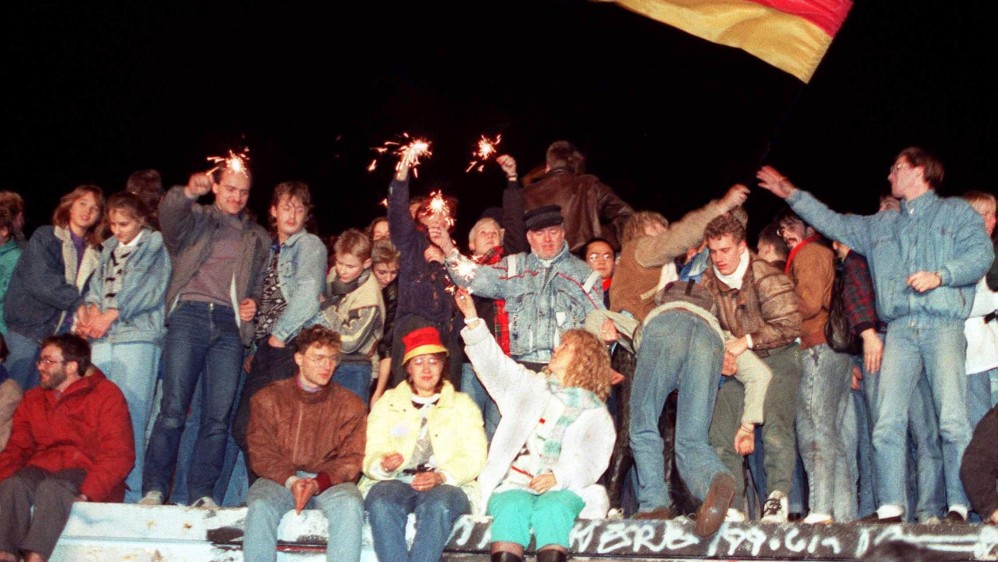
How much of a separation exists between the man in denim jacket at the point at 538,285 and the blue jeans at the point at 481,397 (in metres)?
0.41

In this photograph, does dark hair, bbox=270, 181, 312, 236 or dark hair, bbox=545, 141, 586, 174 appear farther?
dark hair, bbox=545, 141, 586, 174

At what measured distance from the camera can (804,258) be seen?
870 cm

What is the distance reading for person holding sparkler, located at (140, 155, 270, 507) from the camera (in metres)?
8.34

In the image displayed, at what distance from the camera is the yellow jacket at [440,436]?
7930 mm

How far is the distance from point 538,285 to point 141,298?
8.86ft

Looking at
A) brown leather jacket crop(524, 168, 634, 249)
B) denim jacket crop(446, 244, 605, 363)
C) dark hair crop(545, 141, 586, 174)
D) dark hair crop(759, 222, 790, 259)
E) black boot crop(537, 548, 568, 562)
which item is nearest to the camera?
black boot crop(537, 548, 568, 562)

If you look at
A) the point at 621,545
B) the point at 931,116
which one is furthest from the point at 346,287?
the point at 931,116

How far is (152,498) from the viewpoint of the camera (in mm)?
8195

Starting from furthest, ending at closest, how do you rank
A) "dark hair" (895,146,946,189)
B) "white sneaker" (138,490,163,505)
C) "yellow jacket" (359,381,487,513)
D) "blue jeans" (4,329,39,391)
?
"blue jeans" (4,329,39,391) < "white sneaker" (138,490,163,505) < "dark hair" (895,146,946,189) < "yellow jacket" (359,381,487,513)

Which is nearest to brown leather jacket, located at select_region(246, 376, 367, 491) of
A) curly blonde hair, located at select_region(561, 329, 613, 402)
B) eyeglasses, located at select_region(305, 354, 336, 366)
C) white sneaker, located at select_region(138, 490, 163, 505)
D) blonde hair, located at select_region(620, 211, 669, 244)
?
eyeglasses, located at select_region(305, 354, 336, 366)

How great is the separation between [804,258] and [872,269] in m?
0.64

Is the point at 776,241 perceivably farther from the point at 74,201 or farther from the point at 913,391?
the point at 74,201

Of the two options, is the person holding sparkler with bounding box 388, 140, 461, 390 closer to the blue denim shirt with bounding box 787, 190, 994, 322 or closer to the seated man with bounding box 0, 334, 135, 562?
the seated man with bounding box 0, 334, 135, 562

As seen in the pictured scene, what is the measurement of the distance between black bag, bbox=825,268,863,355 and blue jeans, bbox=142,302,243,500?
12.7 ft
